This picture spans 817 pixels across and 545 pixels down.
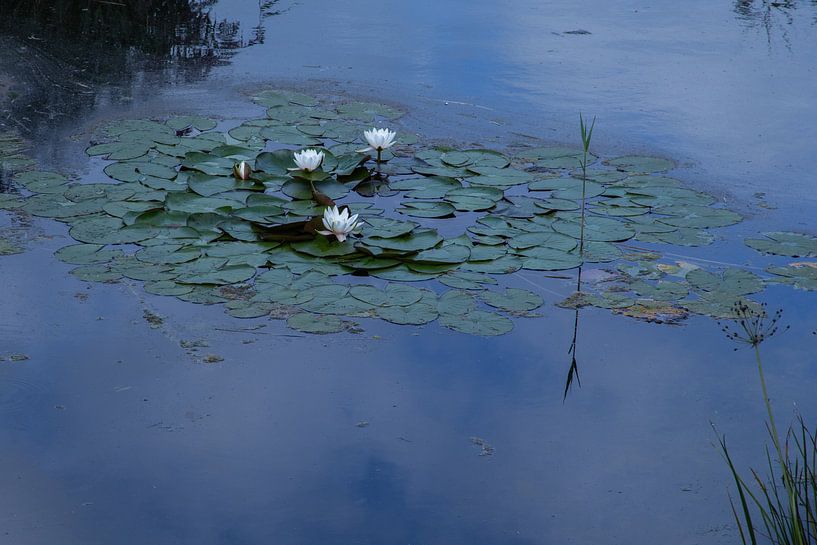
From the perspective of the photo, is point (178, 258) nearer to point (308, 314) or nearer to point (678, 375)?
point (308, 314)

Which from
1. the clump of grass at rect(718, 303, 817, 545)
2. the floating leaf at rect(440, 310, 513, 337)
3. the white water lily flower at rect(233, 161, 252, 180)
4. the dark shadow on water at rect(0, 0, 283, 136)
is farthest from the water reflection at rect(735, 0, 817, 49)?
the clump of grass at rect(718, 303, 817, 545)

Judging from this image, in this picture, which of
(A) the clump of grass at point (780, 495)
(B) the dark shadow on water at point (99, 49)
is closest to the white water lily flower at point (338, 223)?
(A) the clump of grass at point (780, 495)

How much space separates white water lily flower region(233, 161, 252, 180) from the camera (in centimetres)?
408

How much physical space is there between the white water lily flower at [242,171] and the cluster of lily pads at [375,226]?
1 centimetres

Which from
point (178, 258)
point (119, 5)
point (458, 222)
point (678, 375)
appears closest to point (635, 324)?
point (678, 375)

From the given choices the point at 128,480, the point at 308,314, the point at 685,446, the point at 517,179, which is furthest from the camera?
the point at 517,179

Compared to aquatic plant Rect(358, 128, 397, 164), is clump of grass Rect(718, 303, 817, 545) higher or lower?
lower

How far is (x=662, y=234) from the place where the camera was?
382cm

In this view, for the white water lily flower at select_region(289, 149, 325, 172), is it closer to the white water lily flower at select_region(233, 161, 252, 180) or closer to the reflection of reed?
the white water lily flower at select_region(233, 161, 252, 180)

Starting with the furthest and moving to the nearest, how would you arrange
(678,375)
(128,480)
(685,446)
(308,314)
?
(308,314) → (678,375) → (685,446) → (128,480)

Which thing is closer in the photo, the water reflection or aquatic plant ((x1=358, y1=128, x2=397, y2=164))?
aquatic plant ((x1=358, y1=128, x2=397, y2=164))

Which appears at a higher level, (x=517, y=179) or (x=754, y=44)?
(x=754, y=44)

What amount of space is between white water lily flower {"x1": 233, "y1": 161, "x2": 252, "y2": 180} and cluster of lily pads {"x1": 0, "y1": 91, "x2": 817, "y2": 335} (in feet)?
0.03

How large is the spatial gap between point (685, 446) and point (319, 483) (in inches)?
40.1
